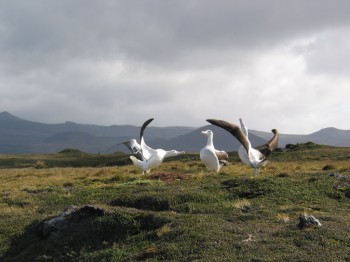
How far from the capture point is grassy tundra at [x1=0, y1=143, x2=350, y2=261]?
11172mm

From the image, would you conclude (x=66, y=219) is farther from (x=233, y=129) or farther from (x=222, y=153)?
(x=222, y=153)

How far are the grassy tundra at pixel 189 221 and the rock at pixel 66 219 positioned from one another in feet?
0.60

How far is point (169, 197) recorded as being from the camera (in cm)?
1747

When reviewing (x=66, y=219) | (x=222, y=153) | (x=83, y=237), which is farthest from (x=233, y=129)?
(x=83, y=237)

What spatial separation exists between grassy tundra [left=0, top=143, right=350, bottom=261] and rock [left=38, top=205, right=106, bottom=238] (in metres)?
0.18

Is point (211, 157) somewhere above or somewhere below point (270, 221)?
above

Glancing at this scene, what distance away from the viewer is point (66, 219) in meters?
15.1

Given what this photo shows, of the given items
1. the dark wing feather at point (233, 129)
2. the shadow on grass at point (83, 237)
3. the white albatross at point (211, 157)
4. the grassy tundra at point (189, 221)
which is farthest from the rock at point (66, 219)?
the white albatross at point (211, 157)

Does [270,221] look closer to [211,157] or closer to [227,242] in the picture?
[227,242]

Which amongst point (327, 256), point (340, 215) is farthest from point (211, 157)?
point (327, 256)

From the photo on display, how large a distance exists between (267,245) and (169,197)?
675 cm

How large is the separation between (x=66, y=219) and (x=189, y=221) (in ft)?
13.4

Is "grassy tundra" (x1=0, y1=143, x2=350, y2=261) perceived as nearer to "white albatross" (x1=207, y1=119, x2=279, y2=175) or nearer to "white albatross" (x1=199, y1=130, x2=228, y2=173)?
"white albatross" (x1=207, y1=119, x2=279, y2=175)

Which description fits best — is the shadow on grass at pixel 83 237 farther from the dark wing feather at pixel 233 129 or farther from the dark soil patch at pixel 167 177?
the dark wing feather at pixel 233 129
